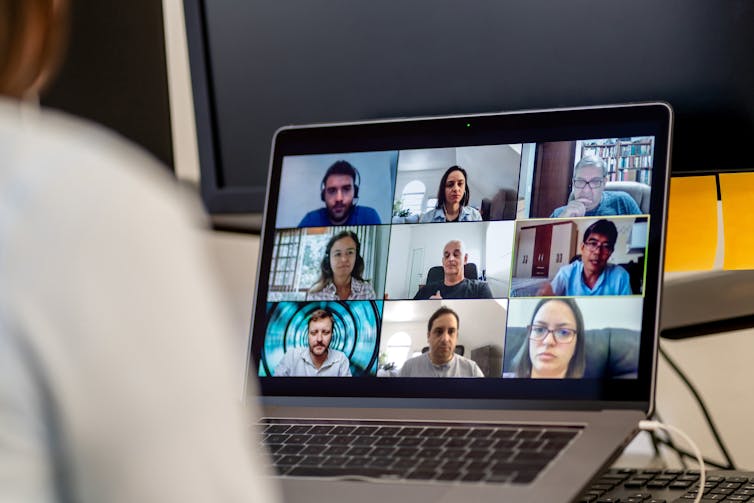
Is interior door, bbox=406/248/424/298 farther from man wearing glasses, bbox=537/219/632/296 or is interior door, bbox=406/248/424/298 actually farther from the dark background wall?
the dark background wall

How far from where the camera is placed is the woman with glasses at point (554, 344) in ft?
2.43

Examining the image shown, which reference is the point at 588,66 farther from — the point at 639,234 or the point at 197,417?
the point at 197,417

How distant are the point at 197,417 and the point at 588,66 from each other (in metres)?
0.71

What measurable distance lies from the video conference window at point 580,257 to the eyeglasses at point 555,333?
0.09ft

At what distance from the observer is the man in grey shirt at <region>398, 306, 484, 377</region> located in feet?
2.53

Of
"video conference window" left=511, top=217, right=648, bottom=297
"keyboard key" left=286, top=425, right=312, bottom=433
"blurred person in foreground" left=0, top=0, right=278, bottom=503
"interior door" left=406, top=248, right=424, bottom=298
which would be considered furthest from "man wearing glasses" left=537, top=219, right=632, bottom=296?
"blurred person in foreground" left=0, top=0, right=278, bottom=503

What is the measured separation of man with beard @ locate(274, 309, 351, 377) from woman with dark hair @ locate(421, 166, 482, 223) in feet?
0.40

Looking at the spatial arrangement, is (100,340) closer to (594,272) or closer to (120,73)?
(594,272)

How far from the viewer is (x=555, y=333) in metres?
0.75

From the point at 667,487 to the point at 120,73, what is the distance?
755 millimetres

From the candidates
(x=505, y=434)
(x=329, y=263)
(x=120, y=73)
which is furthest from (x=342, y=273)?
(x=120, y=73)

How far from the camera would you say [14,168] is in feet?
0.82

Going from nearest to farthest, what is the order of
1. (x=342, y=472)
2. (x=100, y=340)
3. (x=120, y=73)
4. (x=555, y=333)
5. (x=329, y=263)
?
(x=100, y=340) → (x=342, y=472) → (x=555, y=333) → (x=329, y=263) → (x=120, y=73)

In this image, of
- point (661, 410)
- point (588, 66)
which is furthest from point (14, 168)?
point (661, 410)
